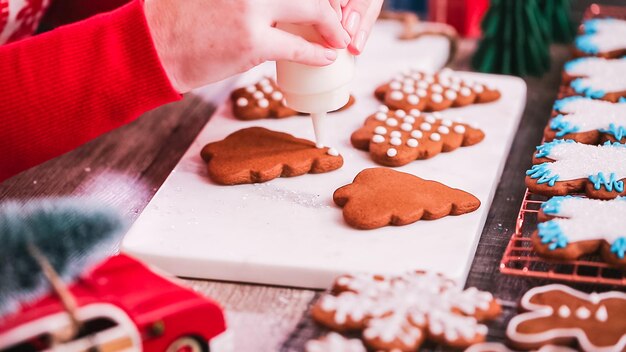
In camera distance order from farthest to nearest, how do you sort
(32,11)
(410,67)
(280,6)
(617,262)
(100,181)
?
(410,67)
(32,11)
(100,181)
(280,6)
(617,262)

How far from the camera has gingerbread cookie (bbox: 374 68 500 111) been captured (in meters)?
1.28

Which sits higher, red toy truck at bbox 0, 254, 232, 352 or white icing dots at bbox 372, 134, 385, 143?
red toy truck at bbox 0, 254, 232, 352

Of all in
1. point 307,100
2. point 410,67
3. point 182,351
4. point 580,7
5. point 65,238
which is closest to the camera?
point 65,238

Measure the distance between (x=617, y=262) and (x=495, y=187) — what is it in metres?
0.29

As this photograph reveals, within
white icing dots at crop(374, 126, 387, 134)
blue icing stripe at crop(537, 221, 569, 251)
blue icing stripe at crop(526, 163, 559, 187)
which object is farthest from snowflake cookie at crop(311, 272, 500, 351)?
white icing dots at crop(374, 126, 387, 134)

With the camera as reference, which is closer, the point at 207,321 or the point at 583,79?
the point at 207,321

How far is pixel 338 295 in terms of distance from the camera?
829 mm

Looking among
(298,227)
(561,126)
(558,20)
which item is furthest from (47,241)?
(558,20)

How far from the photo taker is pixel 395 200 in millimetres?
998

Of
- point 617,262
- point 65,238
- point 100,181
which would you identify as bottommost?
point 100,181

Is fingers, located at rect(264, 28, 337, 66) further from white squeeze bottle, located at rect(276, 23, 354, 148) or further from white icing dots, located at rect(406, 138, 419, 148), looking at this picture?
white icing dots, located at rect(406, 138, 419, 148)

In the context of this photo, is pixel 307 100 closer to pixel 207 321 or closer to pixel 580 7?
pixel 207 321

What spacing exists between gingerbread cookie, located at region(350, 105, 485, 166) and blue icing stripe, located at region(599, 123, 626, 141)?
18 centimetres

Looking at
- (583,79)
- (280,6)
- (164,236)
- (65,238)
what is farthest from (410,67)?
(65,238)
